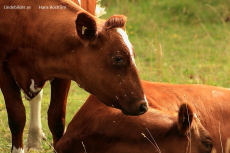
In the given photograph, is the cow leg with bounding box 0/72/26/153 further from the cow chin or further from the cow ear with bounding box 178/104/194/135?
the cow ear with bounding box 178/104/194/135

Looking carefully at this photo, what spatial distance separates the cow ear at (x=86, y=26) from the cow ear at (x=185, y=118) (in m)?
0.87

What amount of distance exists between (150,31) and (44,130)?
16.2ft

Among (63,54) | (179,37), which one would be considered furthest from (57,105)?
(179,37)

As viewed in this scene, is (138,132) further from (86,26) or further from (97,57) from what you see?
(86,26)

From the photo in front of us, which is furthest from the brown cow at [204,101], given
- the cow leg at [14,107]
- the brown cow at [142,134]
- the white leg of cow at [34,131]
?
the white leg of cow at [34,131]

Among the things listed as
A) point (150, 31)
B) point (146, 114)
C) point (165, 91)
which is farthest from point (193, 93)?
point (150, 31)

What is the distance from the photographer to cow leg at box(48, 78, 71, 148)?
534cm

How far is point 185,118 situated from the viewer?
13.7 feet

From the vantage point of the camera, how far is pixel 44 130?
6.54m

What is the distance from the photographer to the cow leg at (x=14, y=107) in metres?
5.12

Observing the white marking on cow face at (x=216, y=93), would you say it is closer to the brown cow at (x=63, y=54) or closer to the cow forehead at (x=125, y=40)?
the brown cow at (x=63, y=54)

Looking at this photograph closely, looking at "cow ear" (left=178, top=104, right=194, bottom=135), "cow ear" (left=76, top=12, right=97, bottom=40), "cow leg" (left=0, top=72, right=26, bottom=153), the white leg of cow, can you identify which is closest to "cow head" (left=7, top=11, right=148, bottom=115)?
"cow ear" (left=76, top=12, right=97, bottom=40)

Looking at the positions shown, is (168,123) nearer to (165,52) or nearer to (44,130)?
(44,130)

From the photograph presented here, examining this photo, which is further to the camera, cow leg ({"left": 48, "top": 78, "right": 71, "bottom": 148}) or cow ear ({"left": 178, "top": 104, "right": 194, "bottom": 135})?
cow leg ({"left": 48, "top": 78, "right": 71, "bottom": 148})
